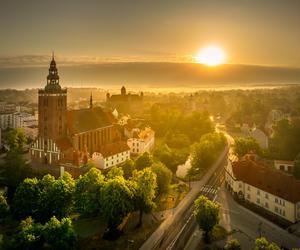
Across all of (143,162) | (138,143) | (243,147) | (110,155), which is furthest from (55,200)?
(243,147)

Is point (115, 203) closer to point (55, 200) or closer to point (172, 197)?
point (55, 200)

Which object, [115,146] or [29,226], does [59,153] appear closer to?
[115,146]

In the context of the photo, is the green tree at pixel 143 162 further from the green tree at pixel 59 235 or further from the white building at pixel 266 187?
the green tree at pixel 59 235

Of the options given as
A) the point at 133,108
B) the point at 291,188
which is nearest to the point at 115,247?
the point at 291,188

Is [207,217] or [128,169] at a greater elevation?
[128,169]

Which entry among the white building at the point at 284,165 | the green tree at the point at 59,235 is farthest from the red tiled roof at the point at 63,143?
the white building at the point at 284,165

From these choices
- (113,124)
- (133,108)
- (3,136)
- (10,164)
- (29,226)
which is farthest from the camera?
(133,108)
